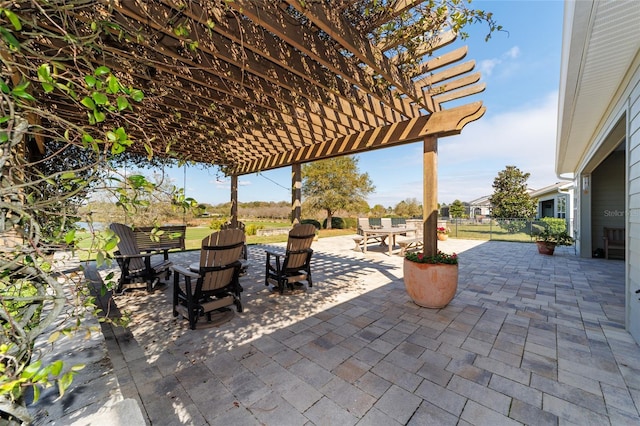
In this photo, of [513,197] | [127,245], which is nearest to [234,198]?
[127,245]

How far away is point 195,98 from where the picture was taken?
144 inches

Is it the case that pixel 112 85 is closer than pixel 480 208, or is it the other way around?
pixel 112 85

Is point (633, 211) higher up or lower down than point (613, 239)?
higher up

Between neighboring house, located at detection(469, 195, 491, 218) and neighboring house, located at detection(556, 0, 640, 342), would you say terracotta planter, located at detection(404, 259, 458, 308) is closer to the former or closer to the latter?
neighboring house, located at detection(556, 0, 640, 342)

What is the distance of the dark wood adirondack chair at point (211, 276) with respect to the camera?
2.94m

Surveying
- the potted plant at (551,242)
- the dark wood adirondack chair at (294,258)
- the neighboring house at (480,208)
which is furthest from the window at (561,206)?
the neighboring house at (480,208)

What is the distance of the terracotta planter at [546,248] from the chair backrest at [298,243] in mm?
7449

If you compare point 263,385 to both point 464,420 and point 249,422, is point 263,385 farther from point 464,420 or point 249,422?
point 464,420

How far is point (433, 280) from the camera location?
3.44m

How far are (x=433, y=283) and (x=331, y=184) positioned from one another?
602 inches

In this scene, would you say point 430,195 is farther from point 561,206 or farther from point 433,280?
point 561,206

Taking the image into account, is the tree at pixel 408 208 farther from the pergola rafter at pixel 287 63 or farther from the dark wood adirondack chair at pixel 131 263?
the dark wood adirondack chair at pixel 131 263

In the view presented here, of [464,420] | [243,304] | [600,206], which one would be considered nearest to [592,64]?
[464,420]

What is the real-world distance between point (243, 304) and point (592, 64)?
528 cm
